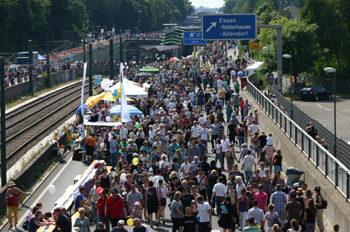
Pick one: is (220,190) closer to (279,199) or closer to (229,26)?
(279,199)

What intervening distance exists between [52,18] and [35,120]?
77.8 metres

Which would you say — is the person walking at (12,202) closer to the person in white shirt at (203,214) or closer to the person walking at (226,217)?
the person in white shirt at (203,214)

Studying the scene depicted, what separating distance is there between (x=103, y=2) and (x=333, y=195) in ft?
493

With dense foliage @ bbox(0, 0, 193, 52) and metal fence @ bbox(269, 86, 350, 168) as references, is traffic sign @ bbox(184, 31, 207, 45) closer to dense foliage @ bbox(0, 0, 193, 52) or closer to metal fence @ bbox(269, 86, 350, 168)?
dense foliage @ bbox(0, 0, 193, 52)

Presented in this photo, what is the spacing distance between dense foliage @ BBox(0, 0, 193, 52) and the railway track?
4053 centimetres

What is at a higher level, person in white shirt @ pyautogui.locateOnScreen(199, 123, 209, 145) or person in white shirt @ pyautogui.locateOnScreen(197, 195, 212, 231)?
person in white shirt @ pyautogui.locateOnScreen(199, 123, 209, 145)

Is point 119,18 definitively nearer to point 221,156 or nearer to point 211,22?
point 211,22

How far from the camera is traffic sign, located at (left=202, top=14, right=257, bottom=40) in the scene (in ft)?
103

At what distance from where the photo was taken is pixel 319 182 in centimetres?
1505

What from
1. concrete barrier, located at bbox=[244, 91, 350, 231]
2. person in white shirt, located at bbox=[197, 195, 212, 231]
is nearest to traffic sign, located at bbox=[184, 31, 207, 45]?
concrete barrier, located at bbox=[244, 91, 350, 231]

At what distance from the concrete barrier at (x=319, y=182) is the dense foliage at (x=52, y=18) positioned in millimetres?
71424

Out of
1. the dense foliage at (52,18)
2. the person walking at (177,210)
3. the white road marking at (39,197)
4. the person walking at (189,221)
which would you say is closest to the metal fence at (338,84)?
the white road marking at (39,197)

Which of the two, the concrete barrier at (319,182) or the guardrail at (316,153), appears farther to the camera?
the guardrail at (316,153)

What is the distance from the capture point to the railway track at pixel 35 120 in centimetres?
2897
